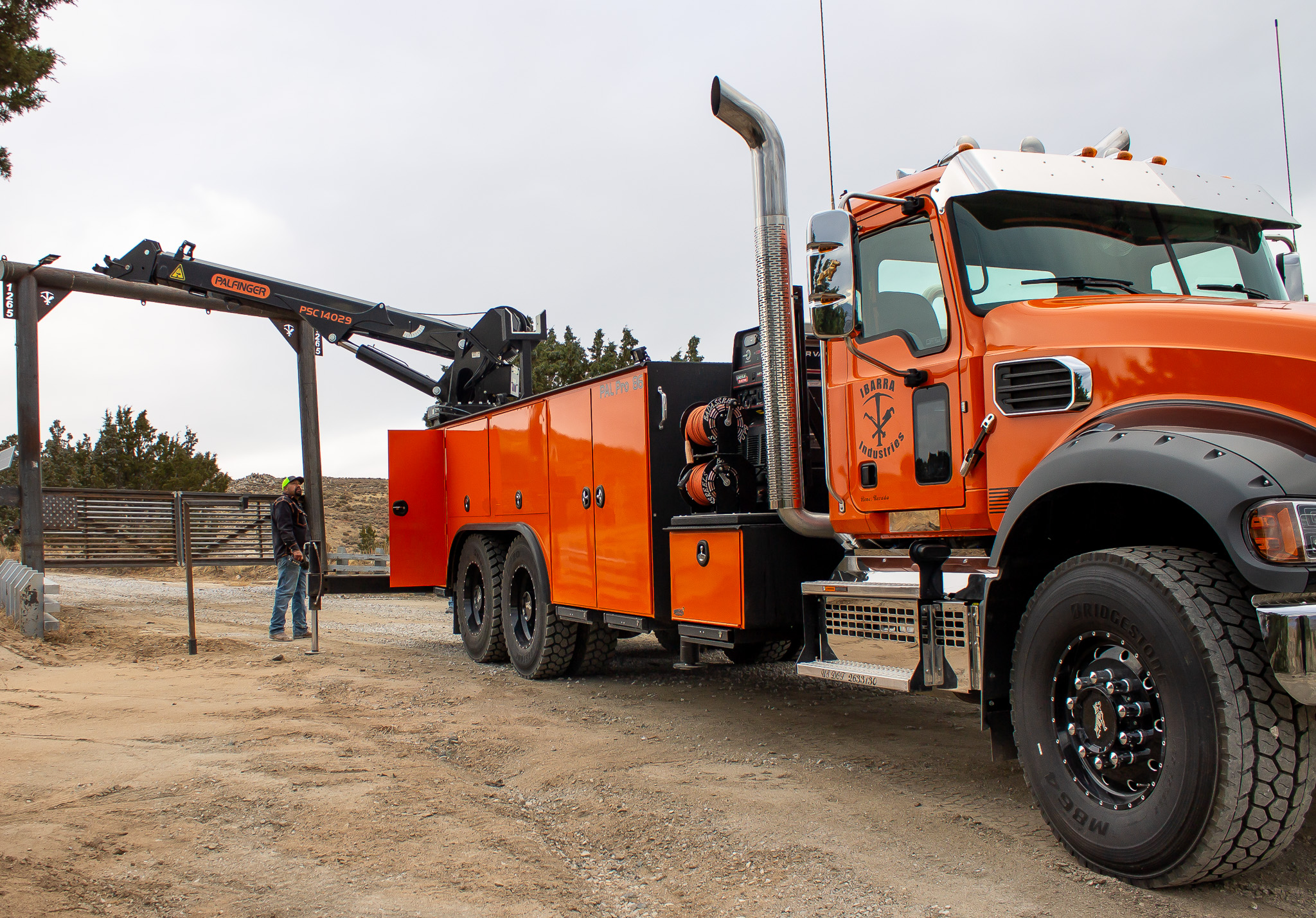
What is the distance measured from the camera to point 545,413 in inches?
326

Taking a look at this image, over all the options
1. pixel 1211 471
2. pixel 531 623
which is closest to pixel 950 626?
pixel 1211 471

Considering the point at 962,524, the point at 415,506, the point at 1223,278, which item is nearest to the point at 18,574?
the point at 415,506

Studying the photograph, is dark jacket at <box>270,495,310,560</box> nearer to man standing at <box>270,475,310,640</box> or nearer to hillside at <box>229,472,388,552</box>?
man standing at <box>270,475,310,640</box>

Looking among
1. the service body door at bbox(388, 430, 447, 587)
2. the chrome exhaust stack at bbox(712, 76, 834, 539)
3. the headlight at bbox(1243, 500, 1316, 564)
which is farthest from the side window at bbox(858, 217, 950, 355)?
the service body door at bbox(388, 430, 447, 587)

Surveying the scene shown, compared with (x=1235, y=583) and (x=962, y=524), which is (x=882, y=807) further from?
(x=1235, y=583)

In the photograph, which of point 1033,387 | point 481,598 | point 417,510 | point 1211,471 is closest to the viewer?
point 1211,471

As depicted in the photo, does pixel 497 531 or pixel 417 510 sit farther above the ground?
pixel 417 510

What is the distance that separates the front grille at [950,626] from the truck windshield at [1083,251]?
1315mm

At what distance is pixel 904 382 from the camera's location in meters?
4.71

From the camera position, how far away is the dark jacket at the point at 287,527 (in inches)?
452

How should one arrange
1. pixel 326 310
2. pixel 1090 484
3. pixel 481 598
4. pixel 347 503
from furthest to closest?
pixel 347 503, pixel 326 310, pixel 481 598, pixel 1090 484

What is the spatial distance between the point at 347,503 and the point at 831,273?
160ft

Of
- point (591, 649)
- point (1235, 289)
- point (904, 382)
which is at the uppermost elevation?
point (1235, 289)

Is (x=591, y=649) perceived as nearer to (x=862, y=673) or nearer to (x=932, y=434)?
(x=862, y=673)
